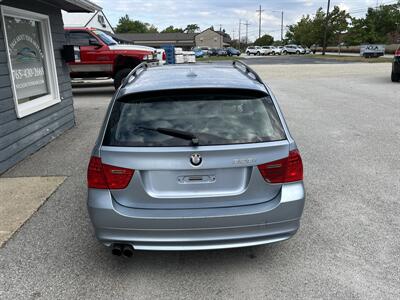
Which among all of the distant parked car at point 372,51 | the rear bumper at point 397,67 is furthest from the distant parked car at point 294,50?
the rear bumper at point 397,67

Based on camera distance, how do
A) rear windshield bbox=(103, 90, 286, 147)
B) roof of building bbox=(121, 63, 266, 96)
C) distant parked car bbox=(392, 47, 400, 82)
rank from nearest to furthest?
rear windshield bbox=(103, 90, 286, 147) → roof of building bbox=(121, 63, 266, 96) → distant parked car bbox=(392, 47, 400, 82)

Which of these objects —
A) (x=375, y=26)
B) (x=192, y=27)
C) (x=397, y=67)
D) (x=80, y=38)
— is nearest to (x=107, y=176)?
(x=80, y=38)

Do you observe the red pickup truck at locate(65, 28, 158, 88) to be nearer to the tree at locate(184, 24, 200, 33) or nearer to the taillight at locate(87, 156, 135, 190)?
the taillight at locate(87, 156, 135, 190)

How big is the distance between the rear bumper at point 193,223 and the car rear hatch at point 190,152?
0.21ft

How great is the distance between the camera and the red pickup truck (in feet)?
44.3

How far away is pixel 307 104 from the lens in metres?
11.5

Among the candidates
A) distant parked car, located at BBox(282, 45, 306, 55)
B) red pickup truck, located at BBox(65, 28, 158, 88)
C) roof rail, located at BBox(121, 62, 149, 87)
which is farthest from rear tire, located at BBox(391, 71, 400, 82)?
distant parked car, located at BBox(282, 45, 306, 55)

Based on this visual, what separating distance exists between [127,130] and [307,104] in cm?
939

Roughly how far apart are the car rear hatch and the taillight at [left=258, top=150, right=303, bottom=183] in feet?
0.11

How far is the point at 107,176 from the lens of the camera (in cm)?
288

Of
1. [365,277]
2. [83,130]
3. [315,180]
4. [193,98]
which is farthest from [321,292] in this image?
[83,130]

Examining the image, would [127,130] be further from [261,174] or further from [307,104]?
[307,104]

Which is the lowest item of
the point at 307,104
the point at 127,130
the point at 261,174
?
the point at 307,104

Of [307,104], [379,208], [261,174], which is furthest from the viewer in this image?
[307,104]
